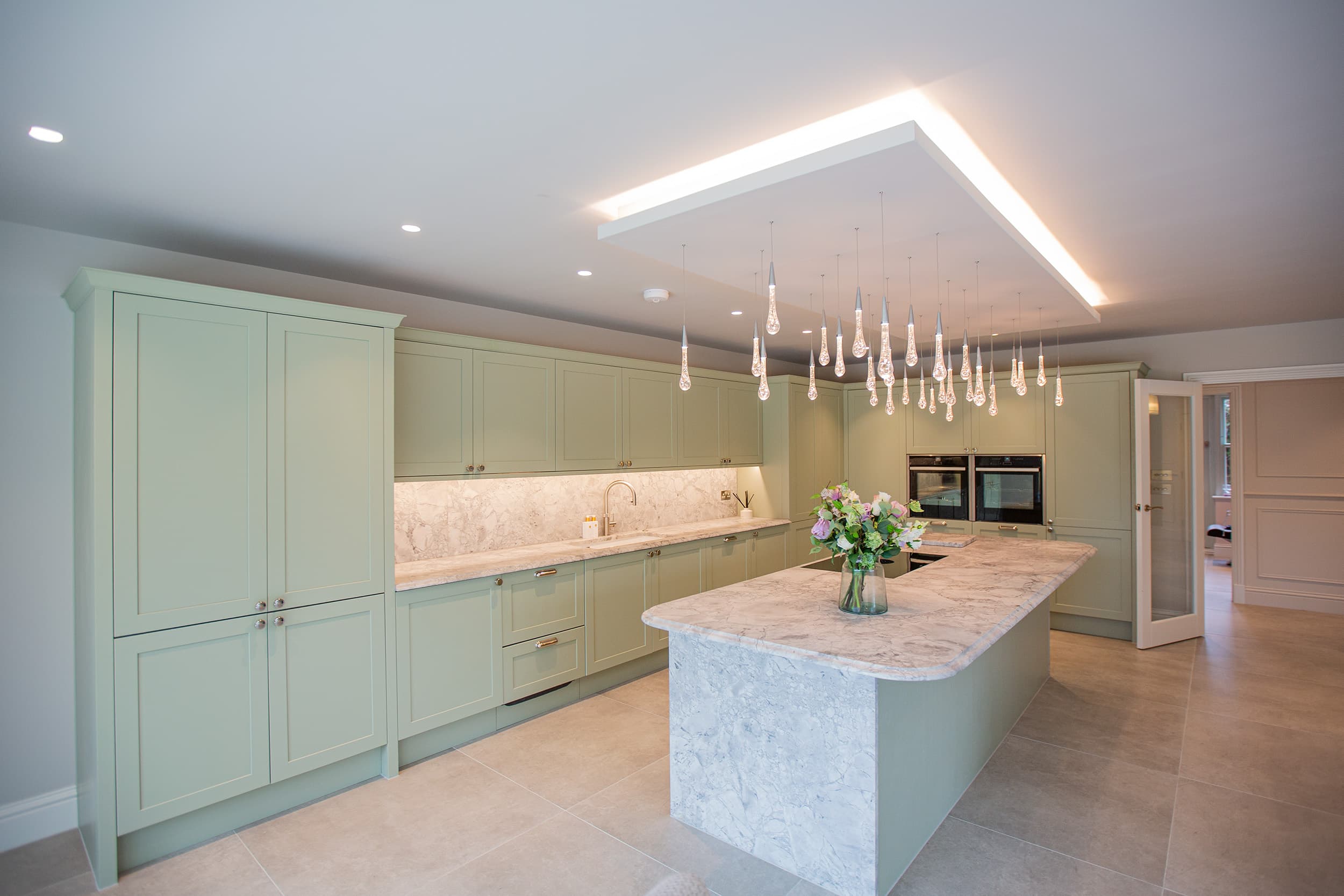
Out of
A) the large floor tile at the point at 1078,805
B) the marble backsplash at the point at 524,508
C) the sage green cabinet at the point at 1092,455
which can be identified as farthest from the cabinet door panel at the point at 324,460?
the sage green cabinet at the point at 1092,455

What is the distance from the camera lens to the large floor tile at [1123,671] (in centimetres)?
397

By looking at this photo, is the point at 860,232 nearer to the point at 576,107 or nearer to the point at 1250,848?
the point at 576,107

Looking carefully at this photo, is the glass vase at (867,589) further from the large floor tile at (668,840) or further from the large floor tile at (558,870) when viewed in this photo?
the large floor tile at (558,870)

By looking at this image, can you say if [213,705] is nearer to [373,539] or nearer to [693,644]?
[373,539]

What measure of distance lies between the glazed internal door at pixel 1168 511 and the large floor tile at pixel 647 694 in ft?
11.8

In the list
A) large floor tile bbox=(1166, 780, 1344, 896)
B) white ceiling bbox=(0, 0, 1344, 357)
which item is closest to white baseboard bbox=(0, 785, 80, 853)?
white ceiling bbox=(0, 0, 1344, 357)

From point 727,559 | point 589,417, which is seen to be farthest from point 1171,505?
point 589,417

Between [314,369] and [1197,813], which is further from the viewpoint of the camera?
[314,369]

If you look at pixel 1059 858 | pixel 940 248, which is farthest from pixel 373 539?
pixel 1059 858

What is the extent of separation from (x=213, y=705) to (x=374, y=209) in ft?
6.66

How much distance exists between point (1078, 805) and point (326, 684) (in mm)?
3222

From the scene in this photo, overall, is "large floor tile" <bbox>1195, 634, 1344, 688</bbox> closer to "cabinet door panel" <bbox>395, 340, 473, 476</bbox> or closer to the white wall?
"cabinet door panel" <bbox>395, 340, 473, 476</bbox>

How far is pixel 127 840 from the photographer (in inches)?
94.3

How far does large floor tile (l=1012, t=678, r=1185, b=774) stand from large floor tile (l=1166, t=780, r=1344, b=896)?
324 millimetres
